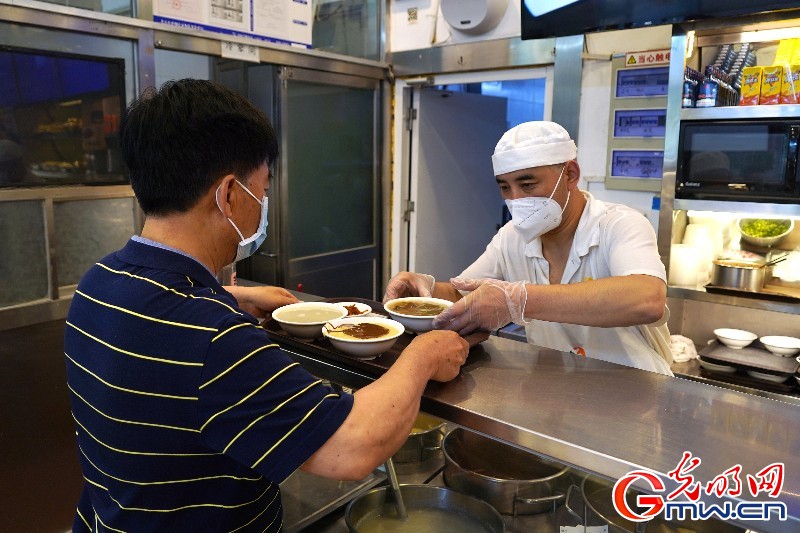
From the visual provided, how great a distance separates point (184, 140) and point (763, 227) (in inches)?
115

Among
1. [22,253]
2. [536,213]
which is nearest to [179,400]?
[536,213]

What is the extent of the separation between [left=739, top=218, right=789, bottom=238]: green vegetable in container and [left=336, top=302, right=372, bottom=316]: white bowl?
225 centimetres

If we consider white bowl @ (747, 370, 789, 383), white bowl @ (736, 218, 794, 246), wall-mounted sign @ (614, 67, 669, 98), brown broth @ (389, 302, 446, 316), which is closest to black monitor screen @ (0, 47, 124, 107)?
brown broth @ (389, 302, 446, 316)

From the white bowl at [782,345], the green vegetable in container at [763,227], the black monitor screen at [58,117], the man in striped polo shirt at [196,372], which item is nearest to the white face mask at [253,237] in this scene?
the man in striped polo shirt at [196,372]

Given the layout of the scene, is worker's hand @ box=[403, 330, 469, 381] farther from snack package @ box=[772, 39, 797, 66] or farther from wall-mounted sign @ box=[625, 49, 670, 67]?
wall-mounted sign @ box=[625, 49, 670, 67]

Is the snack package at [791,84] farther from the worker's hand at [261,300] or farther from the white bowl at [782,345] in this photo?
the worker's hand at [261,300]

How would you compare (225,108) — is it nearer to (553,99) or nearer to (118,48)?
(118,48)

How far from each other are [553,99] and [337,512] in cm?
290

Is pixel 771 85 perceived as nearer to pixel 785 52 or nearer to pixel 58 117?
pixel 785 52

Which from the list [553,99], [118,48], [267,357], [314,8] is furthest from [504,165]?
[314,8]

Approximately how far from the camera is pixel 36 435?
115 inches

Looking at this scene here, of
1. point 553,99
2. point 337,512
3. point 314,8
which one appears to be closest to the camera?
point 337,512

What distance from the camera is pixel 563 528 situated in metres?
1.41

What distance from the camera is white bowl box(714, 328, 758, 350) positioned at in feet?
9.82
